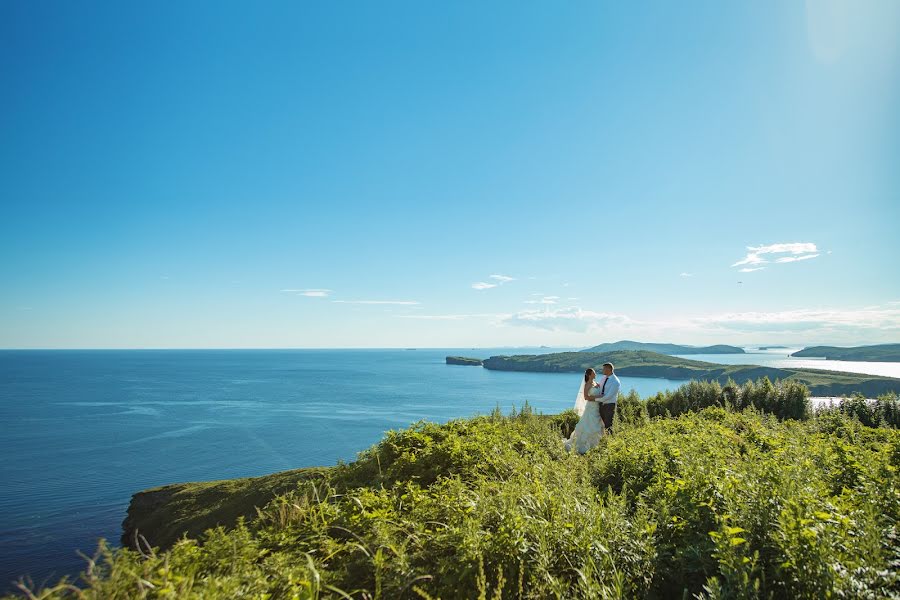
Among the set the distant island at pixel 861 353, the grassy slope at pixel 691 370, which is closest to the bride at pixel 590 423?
the grassy slope at pixel 691 370

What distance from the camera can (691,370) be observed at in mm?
136375

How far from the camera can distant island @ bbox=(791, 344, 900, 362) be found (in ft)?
444

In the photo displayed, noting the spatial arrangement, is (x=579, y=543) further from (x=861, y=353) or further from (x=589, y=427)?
(x=861, y=353)

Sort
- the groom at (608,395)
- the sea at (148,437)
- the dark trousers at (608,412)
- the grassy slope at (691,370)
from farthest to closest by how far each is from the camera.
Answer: the grassy slope at (691,370) → the sea at (148,437) → the dark trousers at (608,412) → the groom at (608,395)

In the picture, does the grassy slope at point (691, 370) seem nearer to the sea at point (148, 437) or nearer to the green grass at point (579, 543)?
the sea at point (148, 437)

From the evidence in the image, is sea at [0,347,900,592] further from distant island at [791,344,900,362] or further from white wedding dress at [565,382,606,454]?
distant island at [791,344,900,362]

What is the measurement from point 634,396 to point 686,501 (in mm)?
13845

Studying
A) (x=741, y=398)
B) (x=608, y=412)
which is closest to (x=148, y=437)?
(x=608, y=412)

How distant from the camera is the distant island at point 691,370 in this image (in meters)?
58.4

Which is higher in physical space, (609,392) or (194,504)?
(609,392)

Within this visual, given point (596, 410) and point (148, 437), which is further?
point (148, 437)

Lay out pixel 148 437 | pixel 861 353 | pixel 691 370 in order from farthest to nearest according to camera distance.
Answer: pixel 861 353, pixel 691 370, pixel 148 437

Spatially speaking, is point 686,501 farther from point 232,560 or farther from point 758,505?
point 232,560

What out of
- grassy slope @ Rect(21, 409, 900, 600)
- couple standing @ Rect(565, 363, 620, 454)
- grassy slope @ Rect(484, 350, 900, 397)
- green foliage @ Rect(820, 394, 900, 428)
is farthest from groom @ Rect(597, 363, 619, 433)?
grassy slope @ Rect(484, 350, 900, 397)
